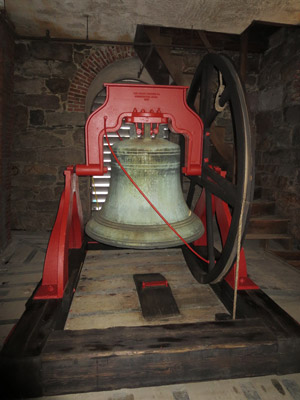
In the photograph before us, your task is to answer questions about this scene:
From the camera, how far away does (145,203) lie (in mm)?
1815

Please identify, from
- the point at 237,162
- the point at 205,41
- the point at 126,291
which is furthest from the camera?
the point at 205,41

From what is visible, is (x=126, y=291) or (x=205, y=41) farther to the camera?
(x=205, y=41)

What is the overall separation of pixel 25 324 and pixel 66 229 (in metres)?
0.77

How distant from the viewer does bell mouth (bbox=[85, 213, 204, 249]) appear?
167 cm

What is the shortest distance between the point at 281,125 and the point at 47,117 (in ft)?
13.1

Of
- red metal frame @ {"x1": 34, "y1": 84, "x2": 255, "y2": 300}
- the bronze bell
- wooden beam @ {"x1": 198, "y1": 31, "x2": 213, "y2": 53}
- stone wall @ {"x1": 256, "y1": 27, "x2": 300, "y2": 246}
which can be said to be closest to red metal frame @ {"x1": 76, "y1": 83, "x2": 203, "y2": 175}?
red metal frame @ {"x1": 34, "y1": 84, "x2": 255, "y2": 300}

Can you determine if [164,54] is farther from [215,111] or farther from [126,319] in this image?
[126,319]

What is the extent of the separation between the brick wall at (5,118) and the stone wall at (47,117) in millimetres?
377

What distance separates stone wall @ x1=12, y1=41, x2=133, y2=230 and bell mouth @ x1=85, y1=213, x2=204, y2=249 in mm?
3414

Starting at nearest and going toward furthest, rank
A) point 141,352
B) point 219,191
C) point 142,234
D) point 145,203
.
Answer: point 141,352
point 142,234
point 145,203
point 219,191

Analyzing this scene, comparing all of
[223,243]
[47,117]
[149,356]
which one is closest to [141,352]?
[149,356]

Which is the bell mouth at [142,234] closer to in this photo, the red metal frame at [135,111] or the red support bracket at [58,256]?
the red support bracket at [58,256]

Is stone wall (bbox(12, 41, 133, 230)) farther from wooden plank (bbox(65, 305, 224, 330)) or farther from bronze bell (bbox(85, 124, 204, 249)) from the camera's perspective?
bronze bell (bbox(85, 124, 204, 249))

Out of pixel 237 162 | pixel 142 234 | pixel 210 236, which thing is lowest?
pixel 210 236
